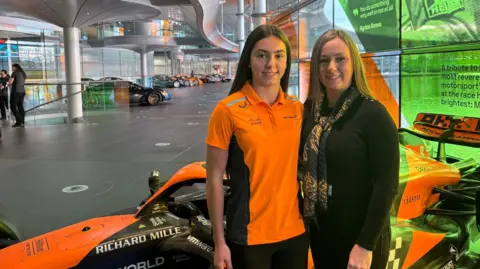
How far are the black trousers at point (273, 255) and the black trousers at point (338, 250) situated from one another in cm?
6

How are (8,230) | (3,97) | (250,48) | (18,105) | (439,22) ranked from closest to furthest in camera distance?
1. (250,48)
2. (8,230)
3. (439,22)
4. (18,105)
5. (3,97)

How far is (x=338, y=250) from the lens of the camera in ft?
5.98

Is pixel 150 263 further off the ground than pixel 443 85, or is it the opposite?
pixel 443 85

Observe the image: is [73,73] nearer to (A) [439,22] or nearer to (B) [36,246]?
(A) [439,22]

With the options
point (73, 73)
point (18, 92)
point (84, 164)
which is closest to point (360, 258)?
point (84, 164)

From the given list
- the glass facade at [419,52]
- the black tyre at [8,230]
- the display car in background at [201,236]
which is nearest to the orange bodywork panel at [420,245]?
the display car in background at [201,236]

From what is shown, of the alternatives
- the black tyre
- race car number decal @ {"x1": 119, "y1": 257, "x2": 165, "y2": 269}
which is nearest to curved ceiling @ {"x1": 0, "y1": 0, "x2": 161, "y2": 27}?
the black tyre

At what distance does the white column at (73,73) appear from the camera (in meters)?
16.6

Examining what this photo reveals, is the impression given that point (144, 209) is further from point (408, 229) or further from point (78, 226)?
point (408, 229)

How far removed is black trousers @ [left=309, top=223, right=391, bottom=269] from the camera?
179 cm

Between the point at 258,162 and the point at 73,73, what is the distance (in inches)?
691

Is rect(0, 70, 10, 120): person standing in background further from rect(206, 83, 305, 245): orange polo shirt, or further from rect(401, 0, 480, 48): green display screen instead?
rect(206, 83, 305, 245): orange polo shirt

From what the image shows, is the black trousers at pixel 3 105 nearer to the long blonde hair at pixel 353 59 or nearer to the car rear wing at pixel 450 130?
the car rear wing at pixel 450 130

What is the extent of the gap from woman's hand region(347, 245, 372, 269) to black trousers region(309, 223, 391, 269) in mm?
97
